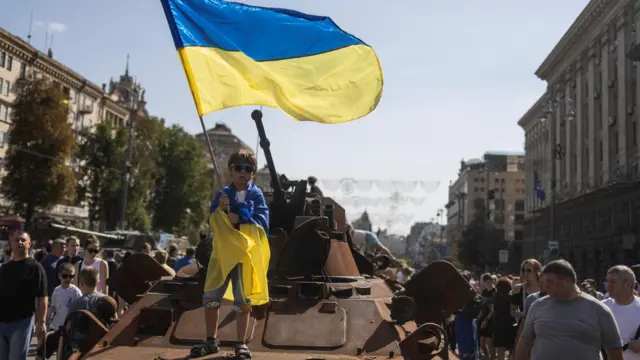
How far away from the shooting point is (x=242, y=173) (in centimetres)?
555

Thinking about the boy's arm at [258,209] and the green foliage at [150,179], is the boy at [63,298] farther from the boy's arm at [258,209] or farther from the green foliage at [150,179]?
the green foliage at [150,179]

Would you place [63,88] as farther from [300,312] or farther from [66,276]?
[300,312]

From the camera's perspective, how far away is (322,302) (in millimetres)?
6426

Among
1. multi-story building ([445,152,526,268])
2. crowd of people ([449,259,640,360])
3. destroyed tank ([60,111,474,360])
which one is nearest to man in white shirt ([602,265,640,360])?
crowd of people ([449,259,640,360])

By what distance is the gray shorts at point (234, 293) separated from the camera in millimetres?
5504

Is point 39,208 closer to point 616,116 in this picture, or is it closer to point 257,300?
point 616,116

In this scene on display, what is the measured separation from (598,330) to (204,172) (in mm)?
59116

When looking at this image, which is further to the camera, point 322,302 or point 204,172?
point 204,172

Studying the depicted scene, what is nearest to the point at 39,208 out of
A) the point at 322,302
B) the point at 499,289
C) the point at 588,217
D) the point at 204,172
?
the point at 204,172

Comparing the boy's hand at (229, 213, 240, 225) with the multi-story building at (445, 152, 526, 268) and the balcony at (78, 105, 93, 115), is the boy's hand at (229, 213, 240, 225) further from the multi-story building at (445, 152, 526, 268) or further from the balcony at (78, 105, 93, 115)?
the multi-story building at (445, 152, 526, 268)

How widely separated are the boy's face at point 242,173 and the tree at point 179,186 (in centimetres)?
5463

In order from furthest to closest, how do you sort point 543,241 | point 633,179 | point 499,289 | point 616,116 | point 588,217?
point 543,241 < point 588,217 < point 616,116 < point 633,179 < point 499,289

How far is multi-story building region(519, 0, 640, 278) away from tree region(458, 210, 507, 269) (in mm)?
6332

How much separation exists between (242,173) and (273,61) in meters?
3.08
